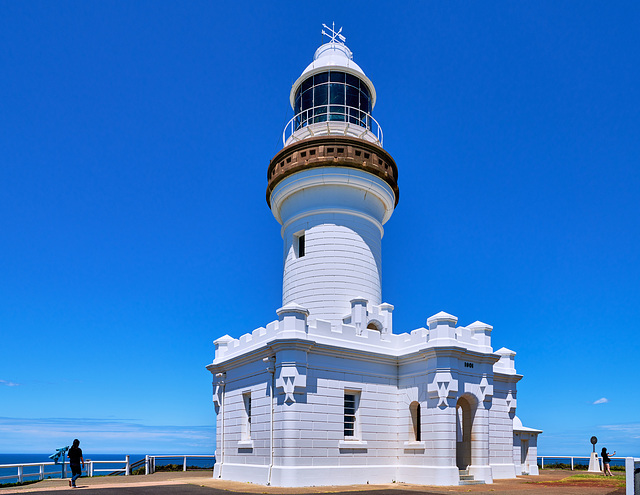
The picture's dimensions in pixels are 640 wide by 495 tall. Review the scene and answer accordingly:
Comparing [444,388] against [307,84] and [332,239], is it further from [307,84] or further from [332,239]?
[307,84]

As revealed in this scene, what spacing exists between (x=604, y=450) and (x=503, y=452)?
6735 millimetres

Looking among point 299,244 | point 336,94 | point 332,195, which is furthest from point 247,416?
point 336,94

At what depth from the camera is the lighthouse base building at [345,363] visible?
19438 mm

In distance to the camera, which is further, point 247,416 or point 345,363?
point 247,416

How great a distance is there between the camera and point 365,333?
22.3 metres

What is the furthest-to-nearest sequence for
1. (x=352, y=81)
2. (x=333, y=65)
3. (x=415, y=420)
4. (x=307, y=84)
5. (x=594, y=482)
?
(x=307, y=84), (x=352, y=81), (x=333, y=65), (x=415, y=420), (x=594, y=482)

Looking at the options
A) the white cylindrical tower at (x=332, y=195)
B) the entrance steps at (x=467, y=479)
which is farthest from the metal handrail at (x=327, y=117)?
the entrance steps at (x=467, y=479)

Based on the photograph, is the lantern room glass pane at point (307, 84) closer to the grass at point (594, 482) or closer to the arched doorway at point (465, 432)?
the arched doorway at point (465, 432)

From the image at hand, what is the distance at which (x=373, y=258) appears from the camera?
26109mm

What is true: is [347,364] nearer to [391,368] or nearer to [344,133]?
[391,368]

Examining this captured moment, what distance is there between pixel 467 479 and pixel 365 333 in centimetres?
679

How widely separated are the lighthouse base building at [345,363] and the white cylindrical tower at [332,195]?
0.06 meters

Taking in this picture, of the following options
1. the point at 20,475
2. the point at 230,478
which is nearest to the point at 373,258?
the point at 230,478

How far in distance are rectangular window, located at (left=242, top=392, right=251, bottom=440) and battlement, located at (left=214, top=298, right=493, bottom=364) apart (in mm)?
1819
